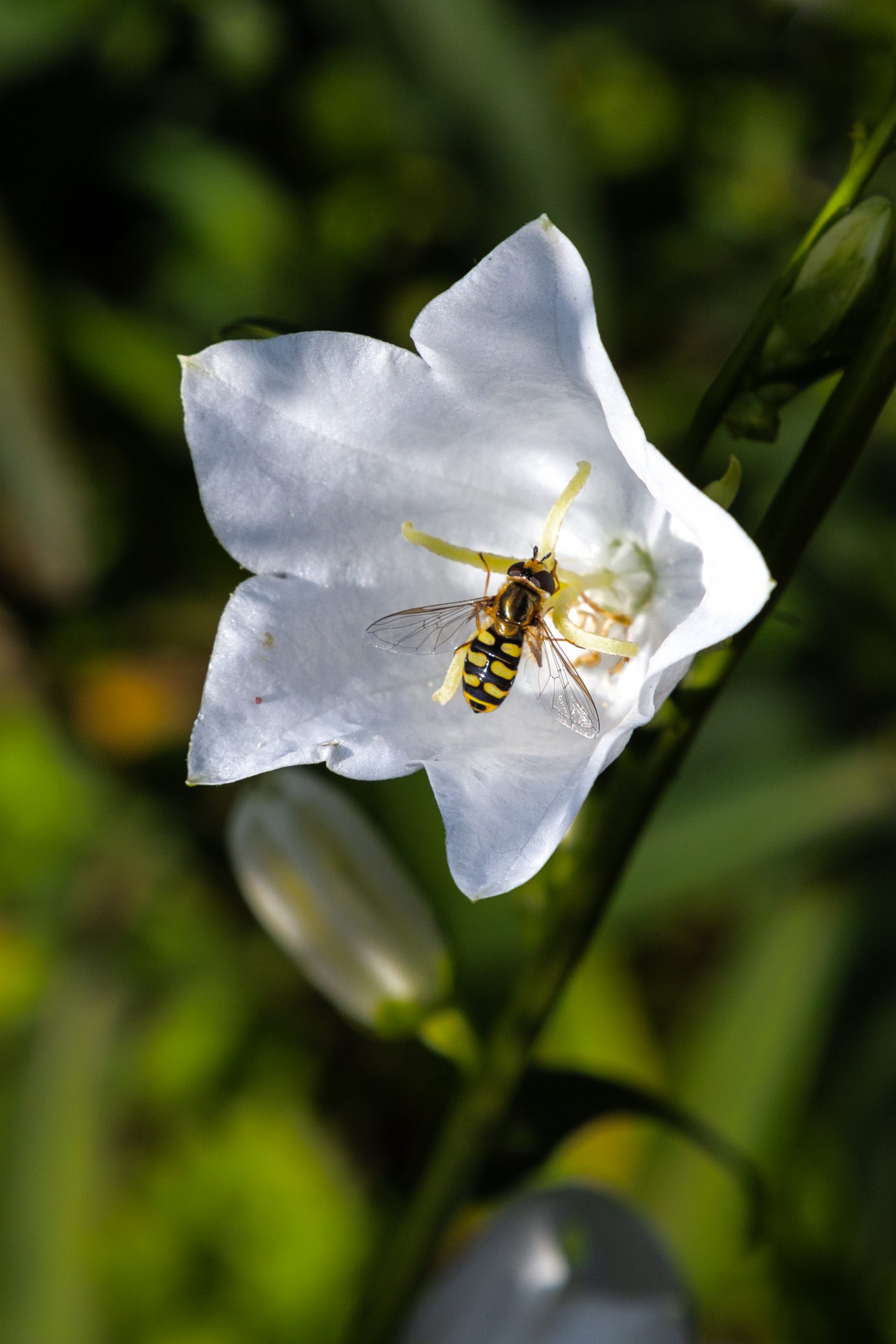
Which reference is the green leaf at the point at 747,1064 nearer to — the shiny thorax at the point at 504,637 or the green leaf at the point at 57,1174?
the green leaf at the point at 57,1174

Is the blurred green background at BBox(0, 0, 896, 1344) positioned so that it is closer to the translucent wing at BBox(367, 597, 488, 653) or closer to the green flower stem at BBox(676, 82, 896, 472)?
the translucent wing at BBox(367, 597, 488, 653)

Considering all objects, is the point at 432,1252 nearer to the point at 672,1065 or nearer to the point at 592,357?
the point at 592,357

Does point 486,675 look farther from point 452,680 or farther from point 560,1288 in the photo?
point 560,1288

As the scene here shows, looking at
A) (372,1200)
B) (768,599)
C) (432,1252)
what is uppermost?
(768,599)

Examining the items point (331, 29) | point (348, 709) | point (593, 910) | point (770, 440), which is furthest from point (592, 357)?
point (331, 29)

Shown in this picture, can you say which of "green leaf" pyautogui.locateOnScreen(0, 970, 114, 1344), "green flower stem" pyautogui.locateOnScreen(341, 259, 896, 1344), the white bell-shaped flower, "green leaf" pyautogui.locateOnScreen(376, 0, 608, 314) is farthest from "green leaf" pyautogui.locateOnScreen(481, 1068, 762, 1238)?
"green leaf" pyautogui.locateOnScreen(376, 0, 608, 314)

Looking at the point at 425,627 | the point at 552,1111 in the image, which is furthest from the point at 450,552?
the point at 552,1111
